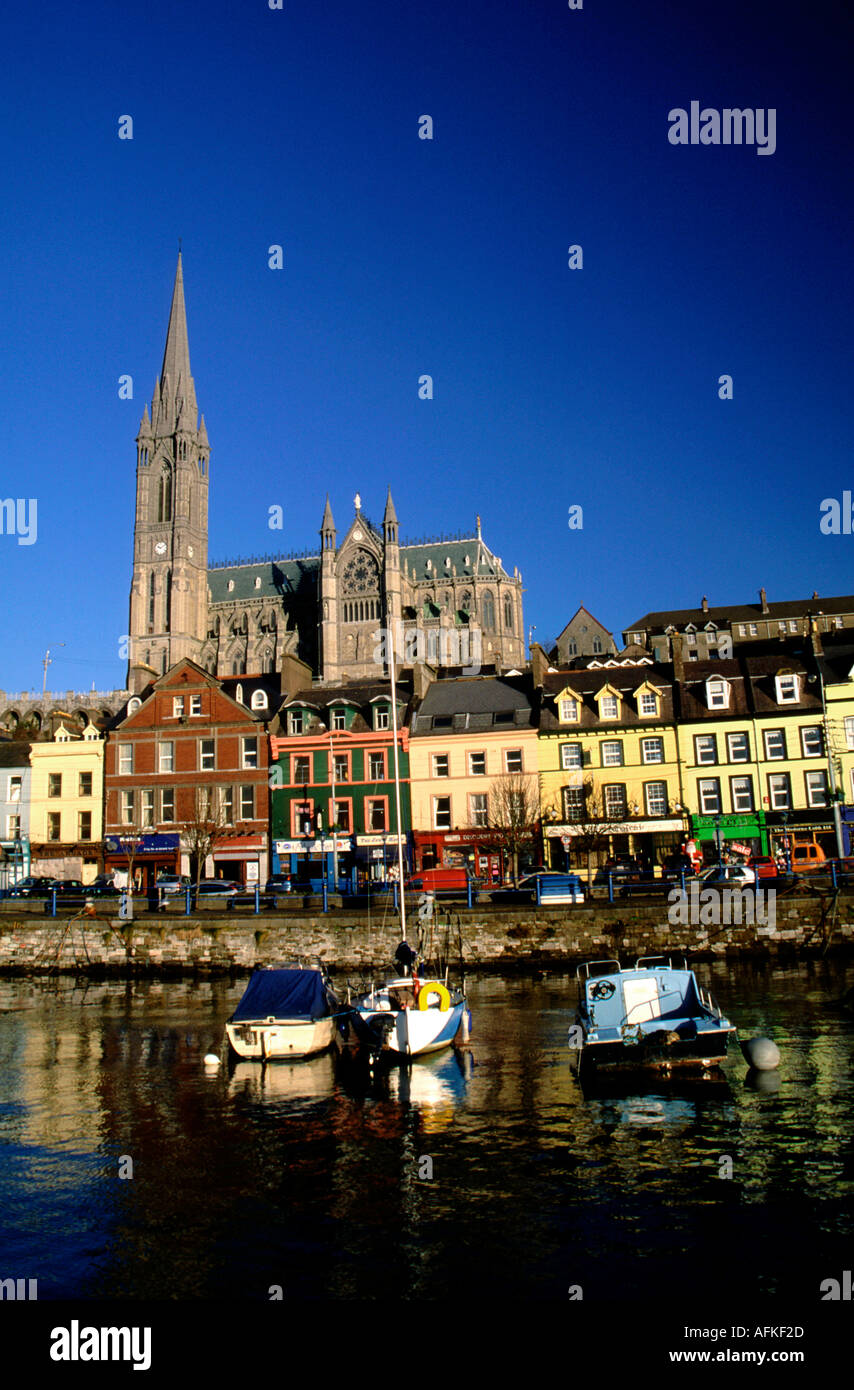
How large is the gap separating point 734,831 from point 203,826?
27782 millimetres

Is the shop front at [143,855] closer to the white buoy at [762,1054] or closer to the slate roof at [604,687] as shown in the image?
the slate roof at [604,687]

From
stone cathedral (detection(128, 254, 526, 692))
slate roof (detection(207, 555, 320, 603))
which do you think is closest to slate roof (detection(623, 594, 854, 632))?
stone cathedral (detection(128, 254, 526, 692))

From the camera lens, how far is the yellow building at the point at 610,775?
5056 cm

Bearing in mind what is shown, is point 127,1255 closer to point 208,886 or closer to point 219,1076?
point 219,1076

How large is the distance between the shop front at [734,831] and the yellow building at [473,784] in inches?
326

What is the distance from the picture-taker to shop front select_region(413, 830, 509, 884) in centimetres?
5134

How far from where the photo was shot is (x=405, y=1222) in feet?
43.2

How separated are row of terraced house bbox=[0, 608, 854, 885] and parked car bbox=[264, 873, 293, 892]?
1.49 m

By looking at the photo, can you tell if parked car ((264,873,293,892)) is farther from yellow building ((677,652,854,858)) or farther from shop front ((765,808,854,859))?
shop front ((765,808,854,859))

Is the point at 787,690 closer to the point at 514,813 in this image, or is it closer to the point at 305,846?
the point at 514,813

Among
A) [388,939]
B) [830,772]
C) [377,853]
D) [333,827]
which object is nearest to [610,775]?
[830,772]

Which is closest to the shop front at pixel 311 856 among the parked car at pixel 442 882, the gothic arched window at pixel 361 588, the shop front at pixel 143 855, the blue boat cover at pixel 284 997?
the shop front at pixel 143 855

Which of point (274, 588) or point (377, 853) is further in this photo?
point (274, 588)

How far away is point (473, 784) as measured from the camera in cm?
5359
